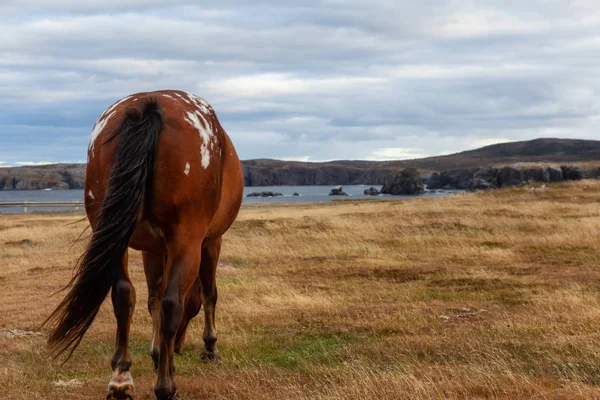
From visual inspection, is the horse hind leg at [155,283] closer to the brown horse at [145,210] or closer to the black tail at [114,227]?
the brown horse at [145,210]

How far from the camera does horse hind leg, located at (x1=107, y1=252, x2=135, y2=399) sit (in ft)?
19.1

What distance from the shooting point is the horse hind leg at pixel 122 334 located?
5.83 m

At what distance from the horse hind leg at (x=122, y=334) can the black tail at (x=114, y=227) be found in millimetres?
142

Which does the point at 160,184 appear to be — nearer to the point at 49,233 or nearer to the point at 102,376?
the point at 102,376

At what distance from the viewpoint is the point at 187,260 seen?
5.67 m

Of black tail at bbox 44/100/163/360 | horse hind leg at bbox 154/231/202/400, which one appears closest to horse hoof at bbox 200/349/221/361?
horse hind leg at bbox 154/231/202/400

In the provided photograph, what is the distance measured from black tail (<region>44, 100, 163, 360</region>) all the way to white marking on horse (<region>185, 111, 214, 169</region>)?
0.42 meters

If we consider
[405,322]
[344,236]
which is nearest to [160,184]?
[405,322]

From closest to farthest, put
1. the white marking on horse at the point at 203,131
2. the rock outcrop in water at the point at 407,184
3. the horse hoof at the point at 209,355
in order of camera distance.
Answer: the white marking on horse at the point at 203,131 < the horse hoof at the point at 209,355 < the rock outcrop in water at the point at 407,184

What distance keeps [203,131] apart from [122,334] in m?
2.01

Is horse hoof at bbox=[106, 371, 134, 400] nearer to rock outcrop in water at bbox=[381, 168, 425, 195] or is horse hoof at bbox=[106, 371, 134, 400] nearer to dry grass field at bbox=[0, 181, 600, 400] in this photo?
dry grass field at bbox=[0, 181, 600, 400]

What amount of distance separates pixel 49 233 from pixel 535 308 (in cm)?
2251

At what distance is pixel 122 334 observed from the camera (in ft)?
19.7

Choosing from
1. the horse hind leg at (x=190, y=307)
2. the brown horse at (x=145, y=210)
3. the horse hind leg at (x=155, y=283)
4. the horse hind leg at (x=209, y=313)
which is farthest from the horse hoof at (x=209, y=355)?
the brown horse at (x=145, y=210)
